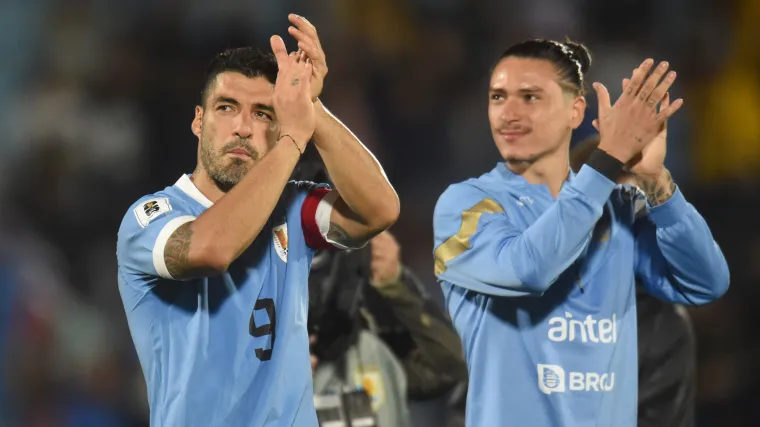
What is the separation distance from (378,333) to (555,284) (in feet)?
5.41

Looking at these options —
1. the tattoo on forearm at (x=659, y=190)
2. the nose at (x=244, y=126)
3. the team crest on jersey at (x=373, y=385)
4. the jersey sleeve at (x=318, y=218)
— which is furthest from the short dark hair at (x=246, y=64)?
the team crest on jersey at (x=373, y=385)

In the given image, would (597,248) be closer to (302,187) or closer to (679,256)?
(679,256)

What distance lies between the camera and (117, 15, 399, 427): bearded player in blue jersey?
2.63 m

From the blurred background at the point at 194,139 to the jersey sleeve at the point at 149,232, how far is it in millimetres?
2657

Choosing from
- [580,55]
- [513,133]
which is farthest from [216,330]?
[580,55]

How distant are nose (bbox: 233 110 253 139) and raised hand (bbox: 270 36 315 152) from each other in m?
0.17

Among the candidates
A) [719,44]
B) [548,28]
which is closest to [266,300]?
[548,28]

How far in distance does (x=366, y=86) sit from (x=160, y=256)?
13.4ft

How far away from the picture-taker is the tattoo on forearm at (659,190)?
3.17 m

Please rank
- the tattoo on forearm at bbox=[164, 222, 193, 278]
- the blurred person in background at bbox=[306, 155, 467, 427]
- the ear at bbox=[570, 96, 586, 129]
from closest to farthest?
the tattoo on forearm at bbox=[164, 222, 193, 278] → the ear at bbox=[570, 96, 586, 129] → the blurred person in background at bbox=[306, 155, 467, 427]

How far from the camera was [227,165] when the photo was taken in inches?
114

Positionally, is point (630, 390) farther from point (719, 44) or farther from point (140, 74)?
point (719, 44)

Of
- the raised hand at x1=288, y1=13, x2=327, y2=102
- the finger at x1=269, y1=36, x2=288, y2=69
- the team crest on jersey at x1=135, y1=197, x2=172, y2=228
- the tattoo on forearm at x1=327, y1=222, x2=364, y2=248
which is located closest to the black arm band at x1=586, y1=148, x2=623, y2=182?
the tattoo on forearm at x1=327, y1=222, x2=364, y2=248

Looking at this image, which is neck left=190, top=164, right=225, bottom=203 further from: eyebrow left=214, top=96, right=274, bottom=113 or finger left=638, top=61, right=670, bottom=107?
finger left=638, top=61, right=670, bottom=107
